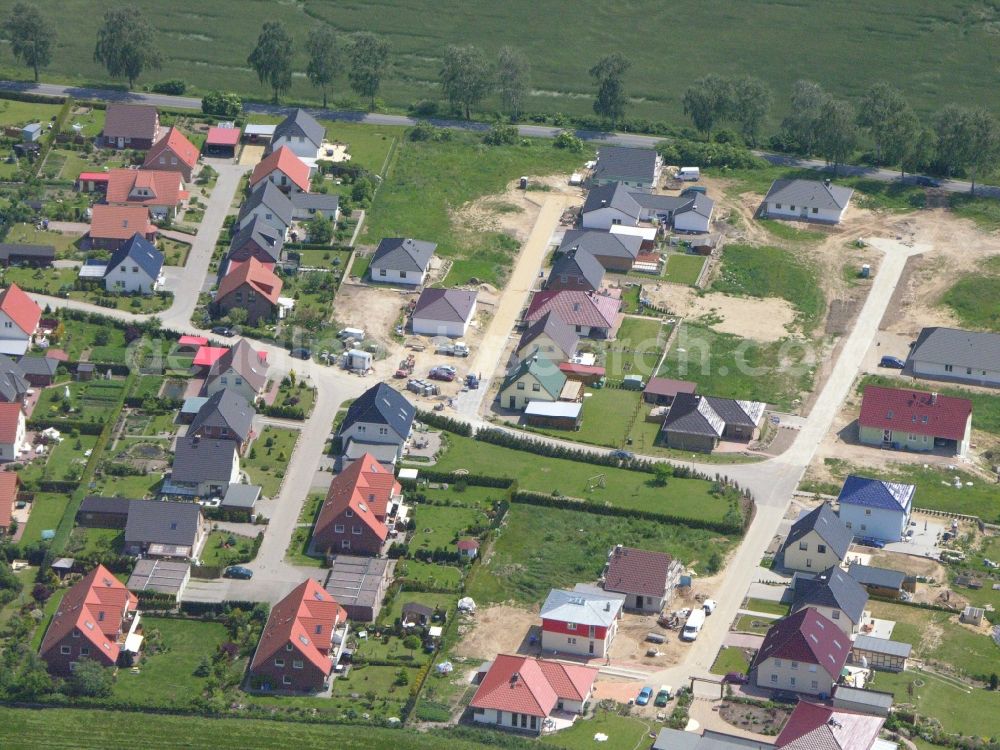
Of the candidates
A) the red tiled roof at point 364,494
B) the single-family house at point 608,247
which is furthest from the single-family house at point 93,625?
the single-family house at point 608,247

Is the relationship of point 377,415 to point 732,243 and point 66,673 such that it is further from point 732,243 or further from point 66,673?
point 732,243

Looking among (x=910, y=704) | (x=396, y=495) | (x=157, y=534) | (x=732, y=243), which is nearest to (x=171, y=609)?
(x=157, y=534)

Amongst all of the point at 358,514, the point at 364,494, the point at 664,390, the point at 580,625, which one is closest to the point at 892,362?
the point at 664,390

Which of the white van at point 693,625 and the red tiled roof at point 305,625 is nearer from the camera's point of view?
the red tiled roof at point 305,625

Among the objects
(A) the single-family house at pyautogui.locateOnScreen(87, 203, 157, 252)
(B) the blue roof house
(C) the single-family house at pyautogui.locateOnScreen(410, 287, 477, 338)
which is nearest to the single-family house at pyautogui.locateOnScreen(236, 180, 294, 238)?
(A) the single-family house at pyautogui.locateOnScreen(87, 203, 157, 252)

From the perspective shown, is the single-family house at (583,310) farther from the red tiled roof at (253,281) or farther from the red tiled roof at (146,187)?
the red tiled roof at (146,187)

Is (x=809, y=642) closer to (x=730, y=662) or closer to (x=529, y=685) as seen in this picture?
(x=730, y=662)
